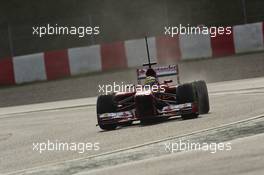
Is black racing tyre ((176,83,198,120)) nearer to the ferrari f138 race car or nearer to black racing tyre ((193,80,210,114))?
the ferrari f138 race car

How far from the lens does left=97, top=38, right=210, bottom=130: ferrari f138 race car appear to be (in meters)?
11.9

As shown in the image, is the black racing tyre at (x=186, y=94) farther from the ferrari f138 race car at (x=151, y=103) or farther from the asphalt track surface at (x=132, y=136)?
the asphalt track surface at (x=132, y=136)

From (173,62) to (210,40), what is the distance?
A: 1093mm

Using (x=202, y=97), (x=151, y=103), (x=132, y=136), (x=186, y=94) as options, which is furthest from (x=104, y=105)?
(x=132, y=136)

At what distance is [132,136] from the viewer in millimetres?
10828

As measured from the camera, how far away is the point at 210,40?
2072 centimetres

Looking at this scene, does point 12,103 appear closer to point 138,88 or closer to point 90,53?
point 90,53

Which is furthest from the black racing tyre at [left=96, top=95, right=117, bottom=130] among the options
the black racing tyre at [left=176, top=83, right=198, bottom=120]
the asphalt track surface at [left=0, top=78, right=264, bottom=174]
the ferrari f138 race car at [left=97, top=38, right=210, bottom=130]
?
the black racing tyre at [left=176, top=83, right=198, bottom=120]

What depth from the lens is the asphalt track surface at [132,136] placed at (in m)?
8.02

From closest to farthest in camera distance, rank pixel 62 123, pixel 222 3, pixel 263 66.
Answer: pixel 62 123 < pixel 263 66 < pixel 222 3

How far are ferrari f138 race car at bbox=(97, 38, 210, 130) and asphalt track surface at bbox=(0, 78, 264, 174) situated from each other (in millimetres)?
168

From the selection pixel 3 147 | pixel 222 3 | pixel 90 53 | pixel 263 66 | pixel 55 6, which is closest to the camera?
pixel 3 147

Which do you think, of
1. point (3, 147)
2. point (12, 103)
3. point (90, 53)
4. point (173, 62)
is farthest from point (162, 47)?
point (3, 147)

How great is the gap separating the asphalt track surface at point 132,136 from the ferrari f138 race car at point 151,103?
0.17 meters
